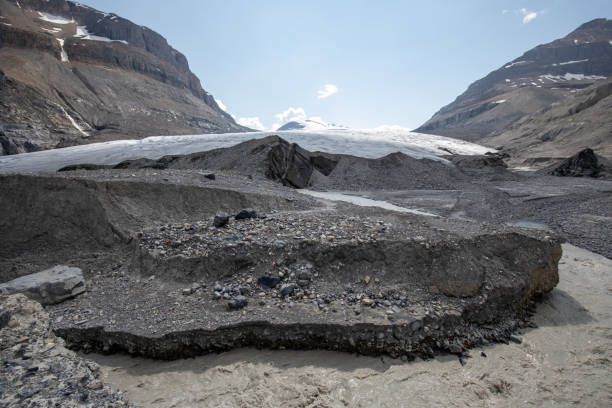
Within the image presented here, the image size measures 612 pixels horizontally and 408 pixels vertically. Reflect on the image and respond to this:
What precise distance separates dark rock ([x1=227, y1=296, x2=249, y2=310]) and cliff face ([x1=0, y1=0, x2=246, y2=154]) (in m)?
36.4

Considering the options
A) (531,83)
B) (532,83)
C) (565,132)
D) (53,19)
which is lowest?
(565,132)

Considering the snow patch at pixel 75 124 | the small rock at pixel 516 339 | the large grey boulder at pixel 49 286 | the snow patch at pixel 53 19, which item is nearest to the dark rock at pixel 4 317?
the large grey boulder at pixel 49 286

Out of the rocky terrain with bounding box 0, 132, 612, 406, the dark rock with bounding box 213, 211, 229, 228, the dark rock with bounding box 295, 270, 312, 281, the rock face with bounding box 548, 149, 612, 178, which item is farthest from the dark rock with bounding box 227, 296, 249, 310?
the rock face with bounding box 548, 149, 612, 178

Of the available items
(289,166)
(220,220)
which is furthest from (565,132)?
(220,220)

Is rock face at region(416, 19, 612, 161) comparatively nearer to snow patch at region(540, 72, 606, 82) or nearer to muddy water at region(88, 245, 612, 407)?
snow patch at region(540, 72, 606, 82)

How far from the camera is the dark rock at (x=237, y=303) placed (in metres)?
3.84

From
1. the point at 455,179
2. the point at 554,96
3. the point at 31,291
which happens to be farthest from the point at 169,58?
the point at 554,96

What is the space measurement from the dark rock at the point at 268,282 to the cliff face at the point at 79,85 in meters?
36.4

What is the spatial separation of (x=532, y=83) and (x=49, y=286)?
426ft

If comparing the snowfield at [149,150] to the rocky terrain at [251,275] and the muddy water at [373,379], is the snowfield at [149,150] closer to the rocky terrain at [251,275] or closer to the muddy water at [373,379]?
the rocky terrain at [251,275]

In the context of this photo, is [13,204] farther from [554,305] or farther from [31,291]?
[554,305]

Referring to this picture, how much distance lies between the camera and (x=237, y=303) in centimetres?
386

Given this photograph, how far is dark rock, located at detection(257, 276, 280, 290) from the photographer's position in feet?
13.8

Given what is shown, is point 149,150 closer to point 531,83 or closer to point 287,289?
point 287,289
